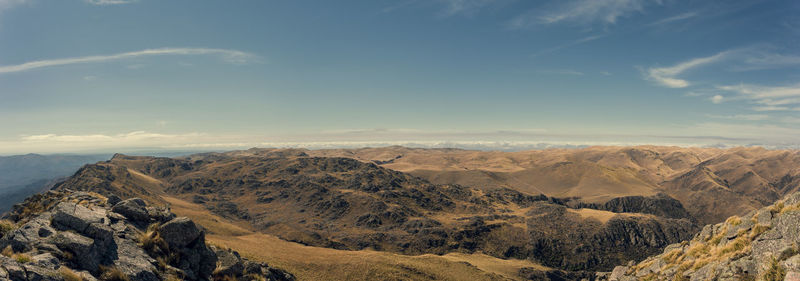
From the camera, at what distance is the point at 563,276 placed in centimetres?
12219

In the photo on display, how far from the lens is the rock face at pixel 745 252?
17609 millimetres

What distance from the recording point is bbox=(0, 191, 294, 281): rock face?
45.4 ft

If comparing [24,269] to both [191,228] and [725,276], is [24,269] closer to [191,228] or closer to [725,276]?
[191,228]

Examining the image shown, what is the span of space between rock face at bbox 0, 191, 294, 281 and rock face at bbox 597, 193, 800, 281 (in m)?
32.0

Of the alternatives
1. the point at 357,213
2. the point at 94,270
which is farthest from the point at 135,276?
the point at 357,213

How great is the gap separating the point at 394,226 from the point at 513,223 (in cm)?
6300

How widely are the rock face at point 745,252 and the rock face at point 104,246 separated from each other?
105ft

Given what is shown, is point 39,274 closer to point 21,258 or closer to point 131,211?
point 21,258

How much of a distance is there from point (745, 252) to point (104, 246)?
127 feet

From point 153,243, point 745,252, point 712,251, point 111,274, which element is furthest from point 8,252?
point 712,251

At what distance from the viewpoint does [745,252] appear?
846 inches

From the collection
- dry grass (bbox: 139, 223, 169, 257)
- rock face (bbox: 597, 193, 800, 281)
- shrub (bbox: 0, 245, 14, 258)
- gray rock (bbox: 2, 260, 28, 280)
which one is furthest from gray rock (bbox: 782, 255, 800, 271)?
shrub (bbox: 0, 245, 14, 258)

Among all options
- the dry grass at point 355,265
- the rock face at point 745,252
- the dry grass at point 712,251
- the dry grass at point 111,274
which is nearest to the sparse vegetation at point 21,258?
the dry grass at point 111,274

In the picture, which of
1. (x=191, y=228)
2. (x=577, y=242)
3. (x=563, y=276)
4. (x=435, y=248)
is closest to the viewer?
(x=191, y=228)
